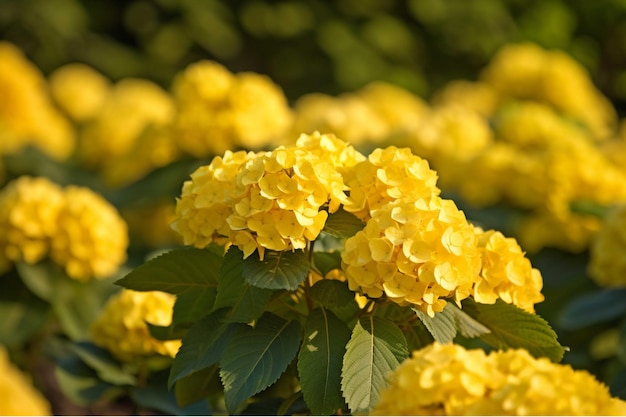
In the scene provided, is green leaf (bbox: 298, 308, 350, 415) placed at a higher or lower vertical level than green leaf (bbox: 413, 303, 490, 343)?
lower

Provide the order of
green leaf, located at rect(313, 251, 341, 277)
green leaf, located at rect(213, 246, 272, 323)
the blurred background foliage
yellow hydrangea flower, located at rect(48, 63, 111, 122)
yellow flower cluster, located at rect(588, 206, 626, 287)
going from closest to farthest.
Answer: green leaf, located at rect(213, 246, 272, 323) < green leaf, located at rect(313, 251, 341, 277) < yellow flower cluster, located at rect(588, 206, 626, 287) < yellow hydrangea flower, located at rect(48, 63, 111, 122) < the blurred background foliage

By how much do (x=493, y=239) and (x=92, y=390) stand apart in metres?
0.95

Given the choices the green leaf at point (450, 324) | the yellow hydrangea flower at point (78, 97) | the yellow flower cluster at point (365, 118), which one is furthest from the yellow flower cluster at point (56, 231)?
the yellow hydrangea flower at point (78, 97)

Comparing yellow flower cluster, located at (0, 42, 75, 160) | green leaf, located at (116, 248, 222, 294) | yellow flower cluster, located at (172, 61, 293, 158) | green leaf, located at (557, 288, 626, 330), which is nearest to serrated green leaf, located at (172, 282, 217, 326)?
green leaf, located at (116, 248, 222, 294)

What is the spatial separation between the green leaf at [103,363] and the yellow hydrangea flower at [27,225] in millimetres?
509

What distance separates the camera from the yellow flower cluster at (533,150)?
116 inches

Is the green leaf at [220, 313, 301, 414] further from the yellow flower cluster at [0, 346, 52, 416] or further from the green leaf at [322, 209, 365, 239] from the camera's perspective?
the yellow flower cluster at [0, 346, 52, 416]

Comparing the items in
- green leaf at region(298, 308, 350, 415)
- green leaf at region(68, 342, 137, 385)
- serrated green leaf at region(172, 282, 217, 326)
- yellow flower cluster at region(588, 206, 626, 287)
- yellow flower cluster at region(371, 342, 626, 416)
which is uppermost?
yellow flower cluster at region(371, 342, 626, 416)

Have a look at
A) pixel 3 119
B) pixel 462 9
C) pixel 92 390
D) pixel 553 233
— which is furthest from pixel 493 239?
pixel 462 9

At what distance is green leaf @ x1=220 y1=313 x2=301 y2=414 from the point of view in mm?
1422

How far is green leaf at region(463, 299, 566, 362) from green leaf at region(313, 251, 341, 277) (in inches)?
8.6

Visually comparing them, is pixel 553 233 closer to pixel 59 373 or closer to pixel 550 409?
pixel 59 373

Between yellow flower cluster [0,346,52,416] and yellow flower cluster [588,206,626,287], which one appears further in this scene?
yellow flower cluster [588,206,626,287]

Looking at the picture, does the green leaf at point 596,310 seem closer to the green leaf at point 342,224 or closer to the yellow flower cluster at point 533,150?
the yellow flower cluster at point 533,150
